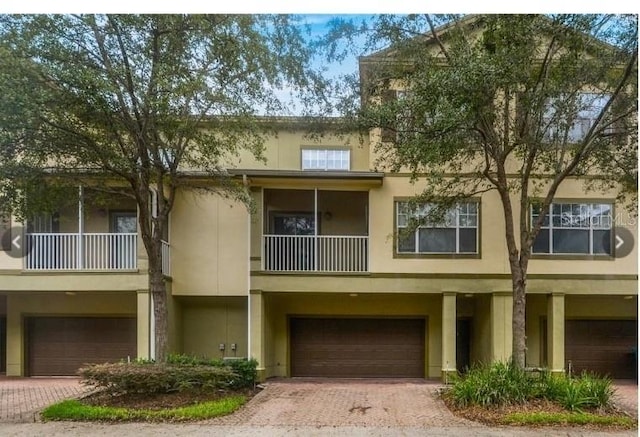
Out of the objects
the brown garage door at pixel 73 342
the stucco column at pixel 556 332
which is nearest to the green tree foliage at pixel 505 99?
the stucco column at pixel 556 332

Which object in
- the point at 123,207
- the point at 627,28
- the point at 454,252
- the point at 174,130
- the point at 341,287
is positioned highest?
the point at 627,28

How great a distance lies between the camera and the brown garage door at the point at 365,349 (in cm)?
1059

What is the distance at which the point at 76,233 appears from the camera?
9141 millimetres

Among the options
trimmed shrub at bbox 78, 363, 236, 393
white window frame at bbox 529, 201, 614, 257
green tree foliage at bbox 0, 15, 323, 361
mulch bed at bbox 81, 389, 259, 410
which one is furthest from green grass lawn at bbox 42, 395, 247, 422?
white window frame at bbox 529, 201, 614, 257

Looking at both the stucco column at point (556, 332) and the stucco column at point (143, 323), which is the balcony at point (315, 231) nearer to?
the stucco column at point (143, 323)

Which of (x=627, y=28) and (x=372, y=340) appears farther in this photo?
(x=372, y=340)

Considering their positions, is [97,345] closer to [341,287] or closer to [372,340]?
[341,287]

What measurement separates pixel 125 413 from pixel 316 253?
4844mm

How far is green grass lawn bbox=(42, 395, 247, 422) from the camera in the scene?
6.37 metres

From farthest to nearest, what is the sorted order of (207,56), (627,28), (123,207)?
1. (123,207)
2. (207,56)
3. (627,28)

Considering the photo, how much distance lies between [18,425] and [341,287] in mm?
5928

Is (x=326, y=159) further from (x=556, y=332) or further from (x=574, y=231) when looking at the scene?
(x=556, y=332)
